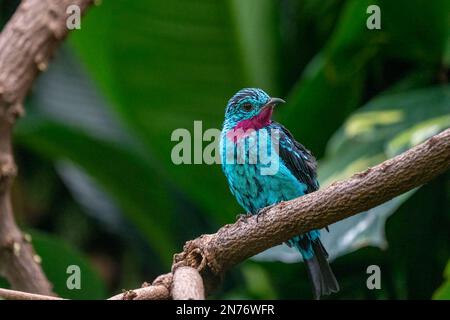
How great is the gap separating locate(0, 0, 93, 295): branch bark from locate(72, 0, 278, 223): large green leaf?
1444 millimetres

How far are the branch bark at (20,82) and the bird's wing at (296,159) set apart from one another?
51.6 inches

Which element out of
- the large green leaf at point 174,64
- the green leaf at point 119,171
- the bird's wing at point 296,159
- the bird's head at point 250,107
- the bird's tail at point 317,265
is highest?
the large green leaf at point 174,64

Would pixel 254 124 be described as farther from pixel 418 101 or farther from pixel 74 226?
pixel 74 226

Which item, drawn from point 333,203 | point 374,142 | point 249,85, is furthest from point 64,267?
point 333,203

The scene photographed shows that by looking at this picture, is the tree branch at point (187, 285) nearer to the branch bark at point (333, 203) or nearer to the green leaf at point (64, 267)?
the branch bark at point (333, 203)

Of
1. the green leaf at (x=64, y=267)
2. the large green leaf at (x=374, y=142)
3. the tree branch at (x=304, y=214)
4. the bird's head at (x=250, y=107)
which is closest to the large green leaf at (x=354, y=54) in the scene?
the large green leaf at (x=374, y=142)

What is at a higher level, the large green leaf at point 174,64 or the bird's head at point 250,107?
the large green leaf at point 174,64

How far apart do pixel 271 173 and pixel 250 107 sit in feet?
0.93

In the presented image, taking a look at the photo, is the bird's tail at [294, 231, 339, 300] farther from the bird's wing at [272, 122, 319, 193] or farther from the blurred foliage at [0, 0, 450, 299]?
the blurred foliage at [0, 0, 450, 299]

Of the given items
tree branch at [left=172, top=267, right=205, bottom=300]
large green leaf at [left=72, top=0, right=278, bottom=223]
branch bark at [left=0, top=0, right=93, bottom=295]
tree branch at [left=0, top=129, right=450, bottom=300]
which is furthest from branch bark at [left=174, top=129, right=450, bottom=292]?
large green leaf at [left=72, top=0, right=278, bottom=223]

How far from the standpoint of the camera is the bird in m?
2.97

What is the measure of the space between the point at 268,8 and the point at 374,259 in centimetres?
196

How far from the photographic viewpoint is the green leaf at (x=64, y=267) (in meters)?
4.63

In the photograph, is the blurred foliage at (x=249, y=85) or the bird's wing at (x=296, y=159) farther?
the blurred foliage at (x=249, y=85)
